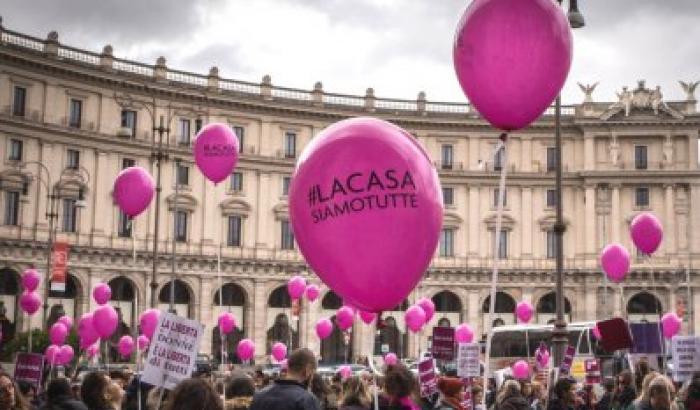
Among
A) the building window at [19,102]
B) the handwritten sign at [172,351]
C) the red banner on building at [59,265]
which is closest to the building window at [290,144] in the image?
the building window at [19,102]

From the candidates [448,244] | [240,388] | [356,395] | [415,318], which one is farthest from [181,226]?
[240,388]

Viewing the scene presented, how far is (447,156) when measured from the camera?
6344cm

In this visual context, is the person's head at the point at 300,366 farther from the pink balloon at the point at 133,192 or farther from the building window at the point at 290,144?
the building window at the point at 290,144

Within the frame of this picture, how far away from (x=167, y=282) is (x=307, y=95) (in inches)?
631

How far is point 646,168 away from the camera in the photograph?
2489 inches

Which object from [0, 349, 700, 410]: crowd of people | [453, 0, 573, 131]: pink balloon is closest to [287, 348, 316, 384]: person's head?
[0, 349, 700, 410]: crowd of people

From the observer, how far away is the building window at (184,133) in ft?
187

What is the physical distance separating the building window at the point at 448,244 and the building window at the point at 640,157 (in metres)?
13.8

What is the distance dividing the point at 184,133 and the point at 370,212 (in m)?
51.4

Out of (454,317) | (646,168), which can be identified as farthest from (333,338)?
(646,168)

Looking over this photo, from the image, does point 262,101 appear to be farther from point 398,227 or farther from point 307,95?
point 398,227

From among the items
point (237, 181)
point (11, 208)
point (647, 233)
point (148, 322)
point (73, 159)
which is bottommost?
point (148, 322)

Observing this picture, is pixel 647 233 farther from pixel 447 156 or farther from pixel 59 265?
pixel 447 156

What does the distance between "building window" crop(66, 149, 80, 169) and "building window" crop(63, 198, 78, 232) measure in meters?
1.96
